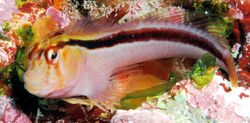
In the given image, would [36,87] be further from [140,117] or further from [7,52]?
[7,52]

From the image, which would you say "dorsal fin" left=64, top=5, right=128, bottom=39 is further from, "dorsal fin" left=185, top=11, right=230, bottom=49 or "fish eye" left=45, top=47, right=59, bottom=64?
"dorsal fin" left=185, top=11, right=230, bottom=49

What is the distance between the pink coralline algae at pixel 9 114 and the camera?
2715mm

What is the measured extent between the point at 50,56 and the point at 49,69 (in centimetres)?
7

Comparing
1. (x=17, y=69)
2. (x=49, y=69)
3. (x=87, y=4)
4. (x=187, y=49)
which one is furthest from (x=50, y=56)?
(x=87, y=4)

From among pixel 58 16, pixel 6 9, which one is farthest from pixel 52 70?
pixel 6 9

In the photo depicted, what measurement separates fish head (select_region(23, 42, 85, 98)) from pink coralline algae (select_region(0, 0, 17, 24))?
1301mm

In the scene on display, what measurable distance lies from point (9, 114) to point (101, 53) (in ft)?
3.62

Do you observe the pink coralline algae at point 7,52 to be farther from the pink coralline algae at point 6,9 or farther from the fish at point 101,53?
the fish at point 101,53

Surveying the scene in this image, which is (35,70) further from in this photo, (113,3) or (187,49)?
(113,3)

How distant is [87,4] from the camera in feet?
10.8

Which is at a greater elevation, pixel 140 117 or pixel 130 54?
pixel 130 54

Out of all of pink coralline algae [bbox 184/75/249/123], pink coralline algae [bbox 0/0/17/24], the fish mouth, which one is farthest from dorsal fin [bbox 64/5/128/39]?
pink coralline algae [bbox 0/0/17/24]

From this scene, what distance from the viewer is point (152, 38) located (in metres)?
2.27

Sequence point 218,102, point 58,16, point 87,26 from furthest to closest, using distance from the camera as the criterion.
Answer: point 58,16 < point 218,102 < point 87,26
